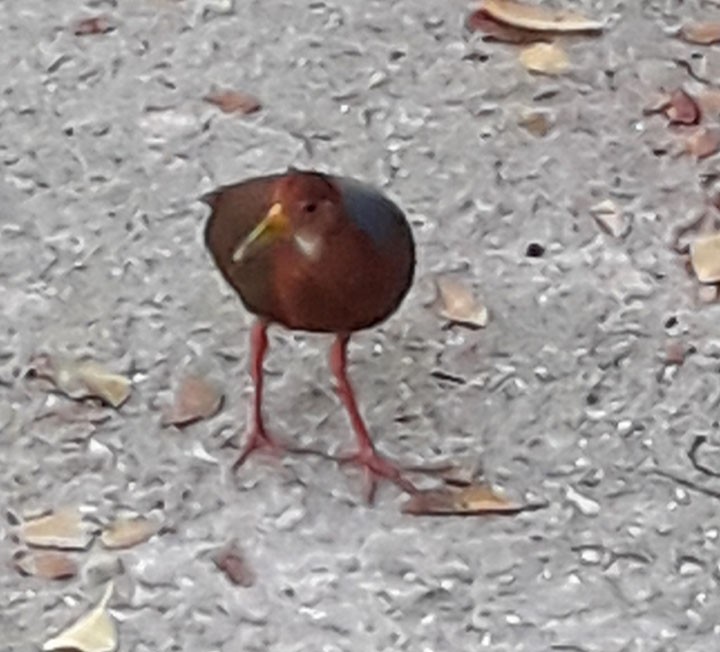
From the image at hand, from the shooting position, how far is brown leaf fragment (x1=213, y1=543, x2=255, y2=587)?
1880 mm

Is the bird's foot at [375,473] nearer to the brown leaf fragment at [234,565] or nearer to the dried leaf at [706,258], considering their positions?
the brown leaf fragment at [234,565]

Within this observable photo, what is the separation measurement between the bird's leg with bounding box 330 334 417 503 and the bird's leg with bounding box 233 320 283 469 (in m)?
0.08

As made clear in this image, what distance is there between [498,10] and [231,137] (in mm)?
473

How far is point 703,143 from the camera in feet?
8.04

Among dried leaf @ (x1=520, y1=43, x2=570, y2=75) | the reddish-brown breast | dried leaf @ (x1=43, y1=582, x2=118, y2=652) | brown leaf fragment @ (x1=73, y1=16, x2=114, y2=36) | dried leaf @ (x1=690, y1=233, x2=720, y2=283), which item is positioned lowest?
dried leaf @ (x1=43, y1=582, x2=118, y2=652)

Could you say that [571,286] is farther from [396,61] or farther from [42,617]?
[42,617]

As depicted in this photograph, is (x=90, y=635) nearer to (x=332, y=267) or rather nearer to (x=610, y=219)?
(x=332, y=267)

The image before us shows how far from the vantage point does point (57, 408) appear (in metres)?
2.06

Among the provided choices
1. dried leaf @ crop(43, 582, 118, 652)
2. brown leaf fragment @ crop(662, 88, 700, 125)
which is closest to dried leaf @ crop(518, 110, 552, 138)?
brown leaf fragment @ crop(662, 88, 700, 125)

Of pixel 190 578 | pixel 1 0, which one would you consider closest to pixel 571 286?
pixel 190 578

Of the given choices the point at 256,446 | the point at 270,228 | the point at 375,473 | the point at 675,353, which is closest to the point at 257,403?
the point at 256,446

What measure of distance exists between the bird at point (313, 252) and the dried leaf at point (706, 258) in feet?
1.68

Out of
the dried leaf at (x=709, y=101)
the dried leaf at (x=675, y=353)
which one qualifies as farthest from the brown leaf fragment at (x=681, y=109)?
the dried leaf at (x=675, y=353)

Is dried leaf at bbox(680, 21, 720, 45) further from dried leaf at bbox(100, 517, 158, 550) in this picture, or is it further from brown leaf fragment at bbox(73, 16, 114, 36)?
dried leaf at bbox(100, 517, 158, 550)
